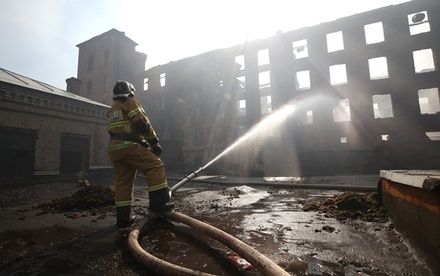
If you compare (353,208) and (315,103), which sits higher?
(315,103)

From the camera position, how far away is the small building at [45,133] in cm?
1055

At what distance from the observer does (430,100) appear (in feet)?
96.5

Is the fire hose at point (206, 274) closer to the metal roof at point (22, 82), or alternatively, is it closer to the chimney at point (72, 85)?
the metal roof at point (22, 82)

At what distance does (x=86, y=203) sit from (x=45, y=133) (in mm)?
10306

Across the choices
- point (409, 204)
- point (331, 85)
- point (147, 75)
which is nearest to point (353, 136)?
point (331, 85)

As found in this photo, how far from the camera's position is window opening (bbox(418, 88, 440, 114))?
2892cm

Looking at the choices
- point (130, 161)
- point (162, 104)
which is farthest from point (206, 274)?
point (162, 104)

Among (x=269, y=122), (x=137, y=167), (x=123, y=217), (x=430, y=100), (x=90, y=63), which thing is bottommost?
(x=123, y=217)

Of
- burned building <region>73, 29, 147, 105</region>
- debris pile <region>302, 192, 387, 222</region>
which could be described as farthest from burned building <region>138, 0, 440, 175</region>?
debris pile <region>302, 192, 387, 222</region>

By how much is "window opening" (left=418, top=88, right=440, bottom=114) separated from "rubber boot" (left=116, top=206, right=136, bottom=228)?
38596mm

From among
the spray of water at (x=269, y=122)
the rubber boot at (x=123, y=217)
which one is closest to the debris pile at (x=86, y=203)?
the rubber boot at (x=123, y=217)

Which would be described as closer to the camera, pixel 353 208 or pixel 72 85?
pixel 353 208

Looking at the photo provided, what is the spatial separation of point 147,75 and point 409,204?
3149 cm

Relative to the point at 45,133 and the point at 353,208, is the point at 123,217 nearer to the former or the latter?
the point at 353,208
